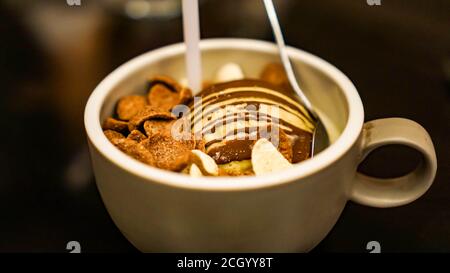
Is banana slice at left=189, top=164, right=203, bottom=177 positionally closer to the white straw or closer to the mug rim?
the mug rim

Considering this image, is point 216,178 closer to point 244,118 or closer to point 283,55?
point 244,118

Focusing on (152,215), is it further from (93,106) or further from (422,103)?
(422,103)

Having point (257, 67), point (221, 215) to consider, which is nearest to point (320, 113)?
point (257, 67)

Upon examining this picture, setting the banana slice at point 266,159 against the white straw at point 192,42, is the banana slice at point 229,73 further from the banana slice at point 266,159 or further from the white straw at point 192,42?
the banana slice at point 266,159

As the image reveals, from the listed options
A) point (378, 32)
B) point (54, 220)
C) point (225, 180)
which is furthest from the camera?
point (378, 32)

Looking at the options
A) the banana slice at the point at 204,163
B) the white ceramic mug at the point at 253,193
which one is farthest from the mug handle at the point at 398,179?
the banana slice at the point at 204,163
